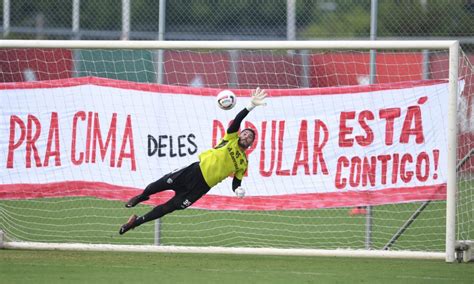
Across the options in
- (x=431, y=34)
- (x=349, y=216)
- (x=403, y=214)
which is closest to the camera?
(x=349, y=216)

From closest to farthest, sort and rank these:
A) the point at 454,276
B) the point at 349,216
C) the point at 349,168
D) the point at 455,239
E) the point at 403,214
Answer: the point at 454,276 < the point at 455,239 < the point at 349,168 < the point at 349,216 < the point at 403,214

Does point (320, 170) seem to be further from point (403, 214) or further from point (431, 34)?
point (431, 34)

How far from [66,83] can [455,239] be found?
5.29 m

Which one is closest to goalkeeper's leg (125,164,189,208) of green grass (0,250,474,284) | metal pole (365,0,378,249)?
green grass (0,250,474,284)

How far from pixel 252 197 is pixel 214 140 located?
2.90ft

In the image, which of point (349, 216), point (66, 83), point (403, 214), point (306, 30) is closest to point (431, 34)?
point (306, 30)

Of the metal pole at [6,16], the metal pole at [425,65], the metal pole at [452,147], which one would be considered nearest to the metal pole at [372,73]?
the metal pole at [425,65]

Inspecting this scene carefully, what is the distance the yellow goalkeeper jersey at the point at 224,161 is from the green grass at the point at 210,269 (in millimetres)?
1012

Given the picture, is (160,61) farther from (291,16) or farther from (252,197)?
(291,16)

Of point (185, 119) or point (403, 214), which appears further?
point (403, 214)

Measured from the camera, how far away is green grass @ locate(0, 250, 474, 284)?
11.1 metres

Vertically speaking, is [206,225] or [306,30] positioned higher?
[306,30]

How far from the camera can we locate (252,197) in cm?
1363

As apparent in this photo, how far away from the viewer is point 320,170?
44.0 feet
